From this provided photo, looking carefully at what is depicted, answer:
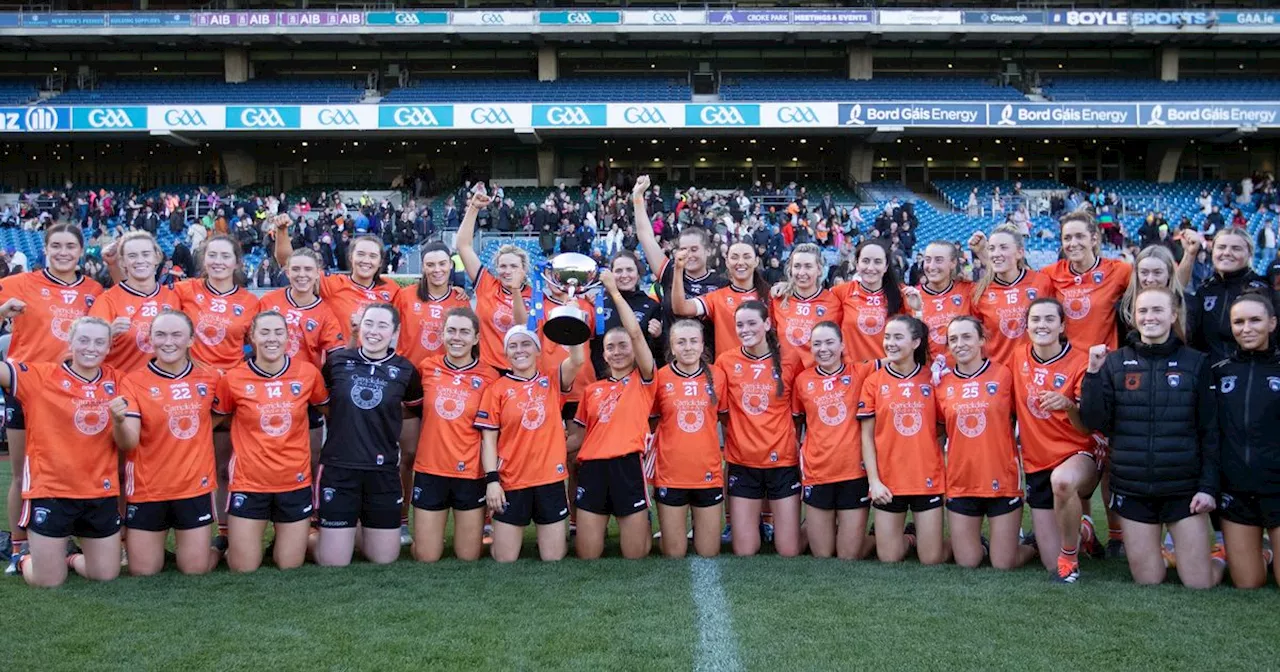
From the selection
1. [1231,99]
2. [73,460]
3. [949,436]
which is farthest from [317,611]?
[1231,99]

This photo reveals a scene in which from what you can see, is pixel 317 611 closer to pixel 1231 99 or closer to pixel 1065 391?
pixel 1065 391

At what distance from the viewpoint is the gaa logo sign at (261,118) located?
27938 millimetres

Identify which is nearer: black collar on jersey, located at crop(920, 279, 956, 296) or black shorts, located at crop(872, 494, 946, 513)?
black shorts, located at crop(872, 494, 946, 513)

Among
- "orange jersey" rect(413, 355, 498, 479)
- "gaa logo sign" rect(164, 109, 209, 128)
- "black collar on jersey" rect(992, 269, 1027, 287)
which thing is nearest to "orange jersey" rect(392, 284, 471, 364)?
"orange jersey" rect(413, 355, 498, 479)

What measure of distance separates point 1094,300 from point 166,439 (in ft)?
16.0

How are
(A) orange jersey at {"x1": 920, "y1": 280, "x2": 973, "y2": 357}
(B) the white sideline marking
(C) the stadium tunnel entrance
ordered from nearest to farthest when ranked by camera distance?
(B) the white sideline marking < (A) orange jersey at {"x1": 920, "y1": 280, "x2": 973, "y2": 357} < (C) the stadium tunnel entrance

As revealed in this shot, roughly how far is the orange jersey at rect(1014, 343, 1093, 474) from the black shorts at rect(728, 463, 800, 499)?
1201 millimetres

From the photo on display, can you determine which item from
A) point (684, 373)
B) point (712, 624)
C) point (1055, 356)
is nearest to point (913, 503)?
point (1055, 356)

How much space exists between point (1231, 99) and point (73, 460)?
102 ft

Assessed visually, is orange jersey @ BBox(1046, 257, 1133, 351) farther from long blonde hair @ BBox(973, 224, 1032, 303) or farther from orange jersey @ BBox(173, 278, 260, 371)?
orange jersey @ BBox(173, 278, 260, 371)

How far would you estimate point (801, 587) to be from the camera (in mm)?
4887

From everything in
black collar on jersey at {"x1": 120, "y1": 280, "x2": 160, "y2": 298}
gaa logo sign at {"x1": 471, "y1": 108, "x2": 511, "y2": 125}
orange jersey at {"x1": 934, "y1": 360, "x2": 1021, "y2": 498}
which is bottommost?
orange jersey at {"x1": 934, "y1": 360, "x2": 1021, "y2": 498}

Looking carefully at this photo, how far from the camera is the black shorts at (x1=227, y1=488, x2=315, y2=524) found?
530 cm

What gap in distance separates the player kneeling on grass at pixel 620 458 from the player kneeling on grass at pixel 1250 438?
2786mm
